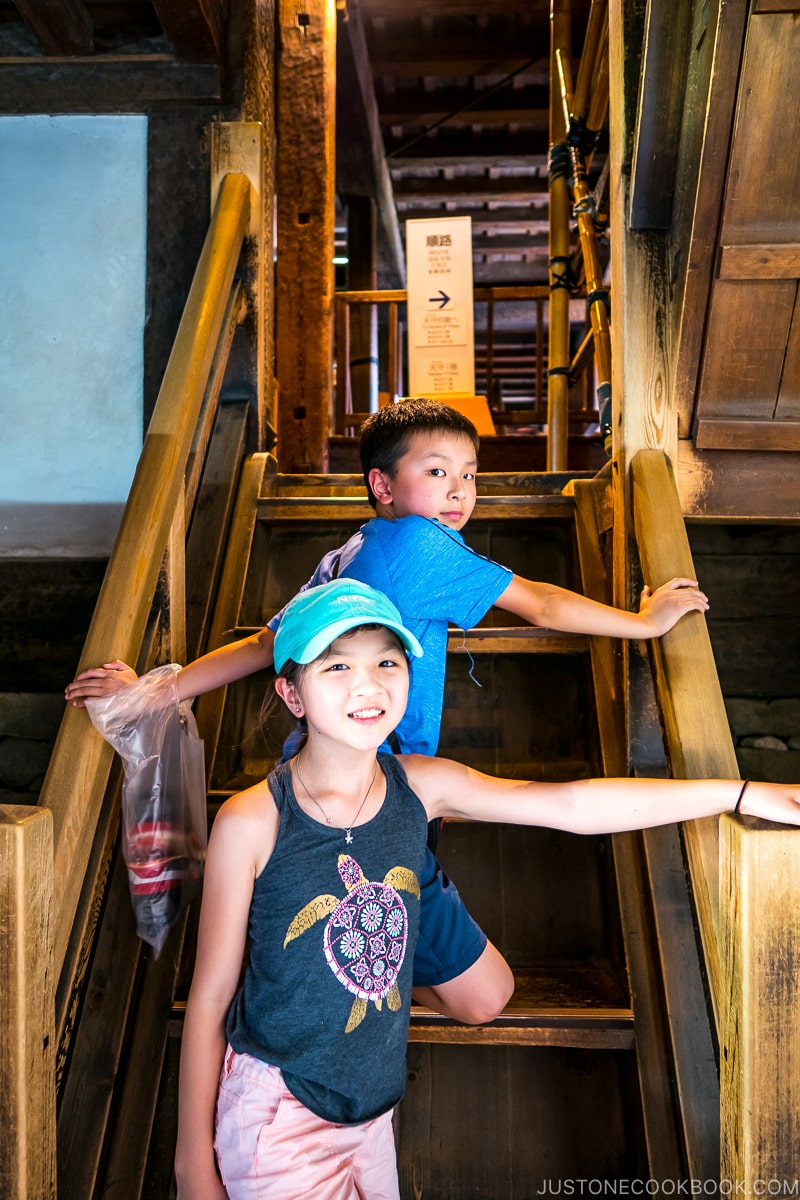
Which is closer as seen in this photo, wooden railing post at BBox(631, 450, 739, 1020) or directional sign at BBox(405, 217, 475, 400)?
wooden railing post at BBox(631, 450, 739, 1020)

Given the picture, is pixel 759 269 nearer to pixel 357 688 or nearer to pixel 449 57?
pixel 357 688

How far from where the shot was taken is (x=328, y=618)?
4.09ft

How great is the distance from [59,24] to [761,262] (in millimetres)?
2131

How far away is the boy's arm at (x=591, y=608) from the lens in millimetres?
1625

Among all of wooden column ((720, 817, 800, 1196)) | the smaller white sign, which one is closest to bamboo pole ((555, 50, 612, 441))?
wooden column ((720, 817, 800, 1196))


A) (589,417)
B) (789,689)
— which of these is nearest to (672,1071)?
(789,689)

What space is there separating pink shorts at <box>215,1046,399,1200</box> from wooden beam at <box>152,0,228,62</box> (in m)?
2.58

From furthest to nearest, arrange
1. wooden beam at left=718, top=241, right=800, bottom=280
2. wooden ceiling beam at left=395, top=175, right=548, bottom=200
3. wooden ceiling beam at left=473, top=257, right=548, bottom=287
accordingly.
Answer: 1. wooden ceiling beam at left=473, top=257, right=548, bottom=287
2. wooden ceiling beam at left=395, top=175, right=548, bottom=200
3. wooden beam at left=718, top=241, right=800, bottom=280

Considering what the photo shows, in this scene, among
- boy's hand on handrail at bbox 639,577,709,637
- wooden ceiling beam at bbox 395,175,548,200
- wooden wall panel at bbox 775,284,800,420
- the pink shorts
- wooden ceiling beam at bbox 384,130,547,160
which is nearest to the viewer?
the pink shorts

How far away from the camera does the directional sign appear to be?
619 cm

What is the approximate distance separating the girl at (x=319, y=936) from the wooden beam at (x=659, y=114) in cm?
129

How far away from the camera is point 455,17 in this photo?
662cm

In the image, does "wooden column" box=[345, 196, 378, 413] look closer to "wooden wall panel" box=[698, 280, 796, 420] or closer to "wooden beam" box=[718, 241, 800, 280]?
"wooden wall panel" box=[698, 280, 796, 420]

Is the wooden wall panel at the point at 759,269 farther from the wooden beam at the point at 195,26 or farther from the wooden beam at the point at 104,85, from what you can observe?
the wooden beam at the point at 104,85
